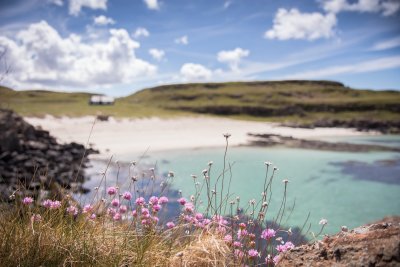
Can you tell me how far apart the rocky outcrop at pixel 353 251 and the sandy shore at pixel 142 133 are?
2574 centimetres

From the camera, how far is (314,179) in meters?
21.7

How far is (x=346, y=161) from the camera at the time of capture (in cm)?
2917

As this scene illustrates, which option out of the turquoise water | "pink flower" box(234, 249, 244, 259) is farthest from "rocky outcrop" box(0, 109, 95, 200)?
"pink flower" box(234, 249, 244, 259)

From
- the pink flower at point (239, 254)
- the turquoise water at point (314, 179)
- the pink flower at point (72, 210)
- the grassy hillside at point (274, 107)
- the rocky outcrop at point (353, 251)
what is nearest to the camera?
the rocky outcrop at point (353, 251)

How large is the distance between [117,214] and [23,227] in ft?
3.54

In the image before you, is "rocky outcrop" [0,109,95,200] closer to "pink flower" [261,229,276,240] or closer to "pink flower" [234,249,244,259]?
"pink flower" [234,249,244,259]

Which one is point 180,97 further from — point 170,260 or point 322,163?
point 170,260

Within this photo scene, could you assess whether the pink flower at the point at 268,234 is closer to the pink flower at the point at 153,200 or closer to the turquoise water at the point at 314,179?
the pink flower at the point at 153,200

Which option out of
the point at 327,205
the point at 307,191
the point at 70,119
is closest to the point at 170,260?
the point at 327,205

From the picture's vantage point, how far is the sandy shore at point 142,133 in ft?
109

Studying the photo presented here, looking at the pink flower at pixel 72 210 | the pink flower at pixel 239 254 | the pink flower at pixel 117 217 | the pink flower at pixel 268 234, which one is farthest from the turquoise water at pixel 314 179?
the pink flower at pixel 268 234

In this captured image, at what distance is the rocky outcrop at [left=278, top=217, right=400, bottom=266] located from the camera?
250 cm

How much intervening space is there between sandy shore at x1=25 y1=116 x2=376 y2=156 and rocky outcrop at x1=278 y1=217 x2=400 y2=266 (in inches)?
1013

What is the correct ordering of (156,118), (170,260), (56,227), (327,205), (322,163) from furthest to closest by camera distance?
(156,118), (322,163), (327,205), (56,227), (170,260)
